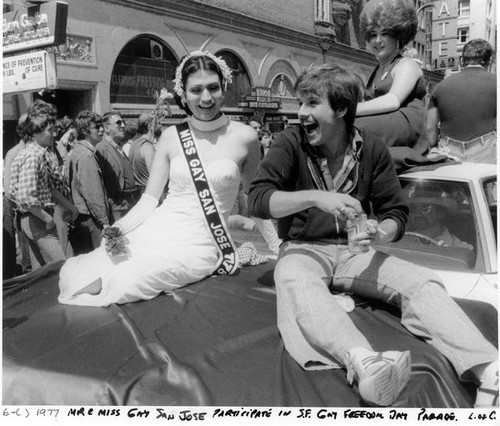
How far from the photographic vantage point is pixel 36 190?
3707 millimetres

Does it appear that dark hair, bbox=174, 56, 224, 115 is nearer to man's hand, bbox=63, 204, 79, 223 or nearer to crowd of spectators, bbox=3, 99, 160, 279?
crowd of spectators, bbox=3, 99, 160, 279

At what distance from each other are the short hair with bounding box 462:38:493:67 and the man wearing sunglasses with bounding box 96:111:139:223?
2.95 m

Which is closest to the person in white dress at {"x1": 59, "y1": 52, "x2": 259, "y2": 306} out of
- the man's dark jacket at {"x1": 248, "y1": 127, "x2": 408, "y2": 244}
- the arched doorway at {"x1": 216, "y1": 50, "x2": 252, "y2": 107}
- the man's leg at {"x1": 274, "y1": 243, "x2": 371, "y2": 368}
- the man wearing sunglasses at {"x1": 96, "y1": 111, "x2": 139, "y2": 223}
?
the man's dark jacket at {"x1": 248, "y1": 127, "x2": 408, "y2": 244}

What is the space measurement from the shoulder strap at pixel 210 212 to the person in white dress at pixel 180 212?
24mm

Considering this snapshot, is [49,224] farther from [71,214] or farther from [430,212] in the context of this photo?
[430,212]

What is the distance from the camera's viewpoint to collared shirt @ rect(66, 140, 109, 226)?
4.41 m

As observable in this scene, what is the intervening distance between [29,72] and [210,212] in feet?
6.12

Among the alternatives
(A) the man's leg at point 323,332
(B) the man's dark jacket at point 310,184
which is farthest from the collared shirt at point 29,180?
(A) the man's leg at point 323,332

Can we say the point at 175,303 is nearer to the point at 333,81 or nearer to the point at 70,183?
the point at 333,81

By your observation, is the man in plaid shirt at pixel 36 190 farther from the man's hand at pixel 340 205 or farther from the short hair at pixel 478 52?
the short hair at pixel 478 52

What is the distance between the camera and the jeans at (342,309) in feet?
6.01

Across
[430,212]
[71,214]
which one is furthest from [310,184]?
[71,214]

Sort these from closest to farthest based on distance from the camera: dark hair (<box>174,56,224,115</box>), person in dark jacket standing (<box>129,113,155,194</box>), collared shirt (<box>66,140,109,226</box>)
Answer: dark hair (<box>174,56,224,115</box>) < collared shirt (<box>66,140,109,226</box>) < person in dark jacket standing (<box>129,113,155,194</box>)

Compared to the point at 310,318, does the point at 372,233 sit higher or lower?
higher
